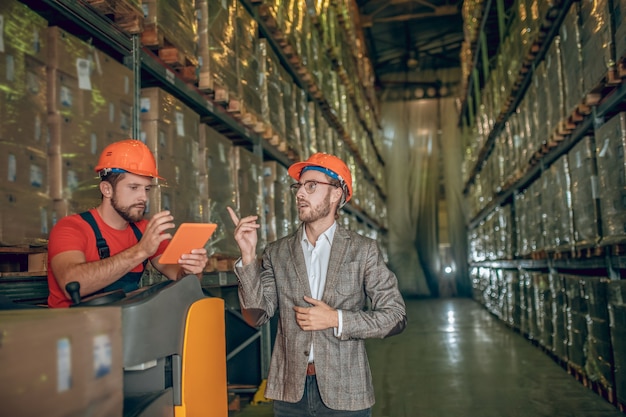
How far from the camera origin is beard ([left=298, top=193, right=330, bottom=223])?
92.0 inches

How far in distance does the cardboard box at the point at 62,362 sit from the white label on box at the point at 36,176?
1.20 metres

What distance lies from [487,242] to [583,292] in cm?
721

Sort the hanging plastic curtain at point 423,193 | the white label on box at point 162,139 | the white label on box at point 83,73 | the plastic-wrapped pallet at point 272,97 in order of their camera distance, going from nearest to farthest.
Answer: the white label on box at point 83,73 < the white label on box at point 162,139 < the plastic-wrapped pallet at point 272,97 < the hanging plastic curtain at point 423,193

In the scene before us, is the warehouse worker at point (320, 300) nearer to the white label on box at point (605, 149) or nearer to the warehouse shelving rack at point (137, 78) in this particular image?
the warehouse shelving rack at point (137, 78)

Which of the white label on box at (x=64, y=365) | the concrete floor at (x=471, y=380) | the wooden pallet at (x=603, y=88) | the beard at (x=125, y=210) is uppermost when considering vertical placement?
the wooden pallet at (x=603, y=88)

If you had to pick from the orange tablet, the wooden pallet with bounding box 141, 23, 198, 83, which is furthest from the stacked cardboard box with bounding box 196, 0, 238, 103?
the orange tablet

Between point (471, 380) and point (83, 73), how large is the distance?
4372mm

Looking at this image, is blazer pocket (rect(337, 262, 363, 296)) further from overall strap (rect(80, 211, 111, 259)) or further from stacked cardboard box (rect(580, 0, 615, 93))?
stacked cardboard box (rect(580, 0, 615, 93))

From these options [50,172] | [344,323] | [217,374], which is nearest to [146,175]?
[50,172]

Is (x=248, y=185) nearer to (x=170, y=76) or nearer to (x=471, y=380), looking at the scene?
(x=170, y=76)

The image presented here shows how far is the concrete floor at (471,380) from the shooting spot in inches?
174

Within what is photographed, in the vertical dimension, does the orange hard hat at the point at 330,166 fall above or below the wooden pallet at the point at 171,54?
below

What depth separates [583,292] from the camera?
5168 mm

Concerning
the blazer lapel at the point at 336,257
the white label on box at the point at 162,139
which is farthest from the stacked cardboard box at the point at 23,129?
the blazer lapel at the point at 336,257
